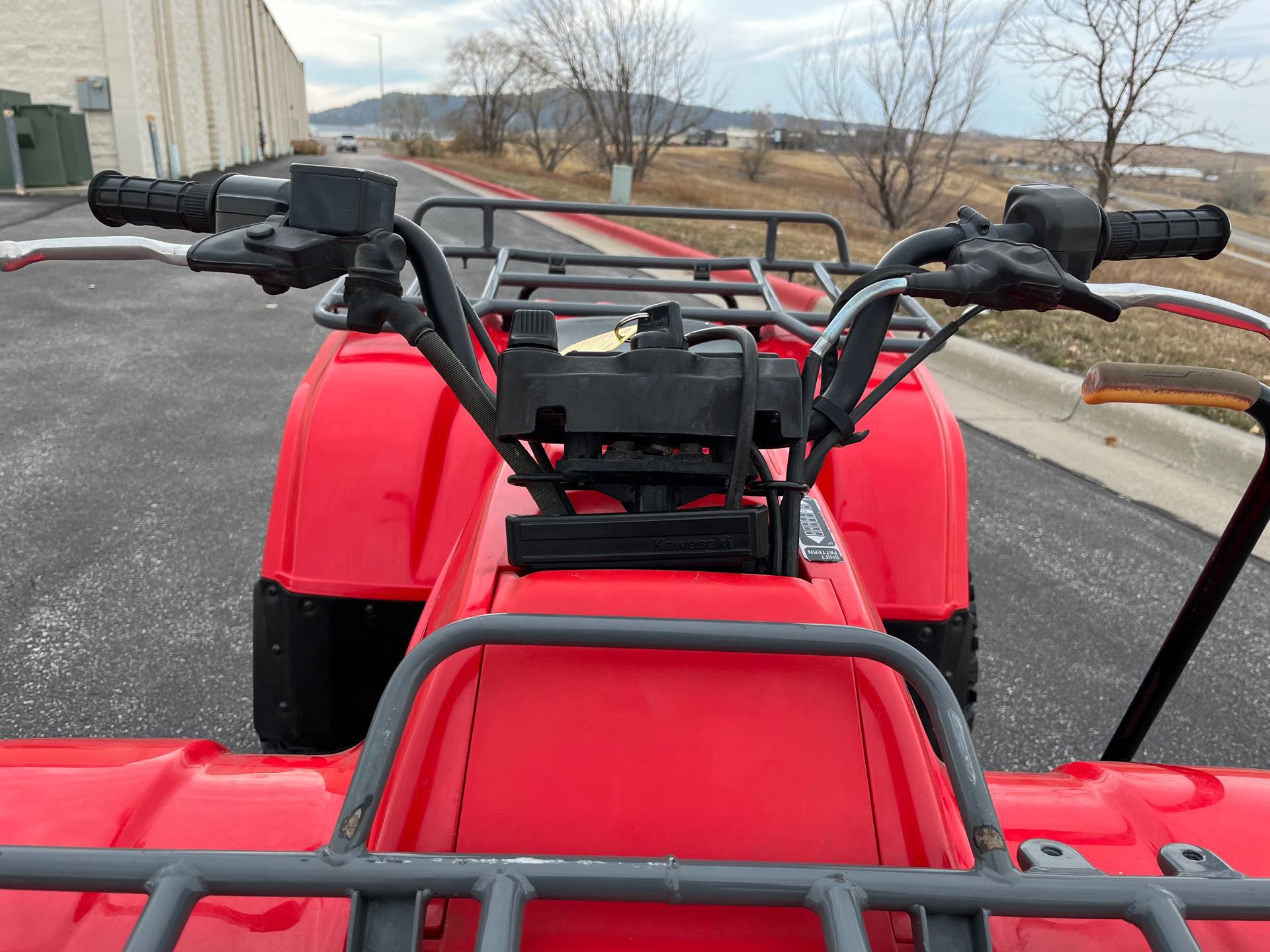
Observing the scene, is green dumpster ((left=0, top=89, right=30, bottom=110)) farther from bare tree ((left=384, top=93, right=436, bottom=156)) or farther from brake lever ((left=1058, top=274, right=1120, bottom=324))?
bare tree ((left=384, top=93, right=436, bottom=156))

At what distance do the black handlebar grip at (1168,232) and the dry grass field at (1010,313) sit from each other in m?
4.08

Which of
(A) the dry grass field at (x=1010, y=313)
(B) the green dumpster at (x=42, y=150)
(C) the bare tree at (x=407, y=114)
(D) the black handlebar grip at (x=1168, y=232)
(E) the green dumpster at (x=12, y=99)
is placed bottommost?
(A) the dry grass field at (x=1010, y=313)

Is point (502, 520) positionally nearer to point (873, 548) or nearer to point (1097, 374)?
point (1097, 374)

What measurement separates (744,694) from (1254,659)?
291cm

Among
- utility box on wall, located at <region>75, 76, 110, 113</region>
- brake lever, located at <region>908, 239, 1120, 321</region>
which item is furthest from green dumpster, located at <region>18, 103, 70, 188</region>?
brake lever, located at <region>908, 239, 1120, 321</region>

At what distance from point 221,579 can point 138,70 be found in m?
19.2

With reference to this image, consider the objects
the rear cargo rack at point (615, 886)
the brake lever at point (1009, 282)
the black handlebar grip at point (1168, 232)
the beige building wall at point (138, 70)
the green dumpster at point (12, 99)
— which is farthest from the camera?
the beige building wall at point (138, 70)

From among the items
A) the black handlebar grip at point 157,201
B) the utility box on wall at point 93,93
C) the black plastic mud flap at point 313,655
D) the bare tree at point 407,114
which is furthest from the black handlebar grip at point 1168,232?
the bare tree at point 407,114

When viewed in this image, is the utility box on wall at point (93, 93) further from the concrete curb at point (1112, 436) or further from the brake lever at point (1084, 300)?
the brake lever at point (1084, 300)

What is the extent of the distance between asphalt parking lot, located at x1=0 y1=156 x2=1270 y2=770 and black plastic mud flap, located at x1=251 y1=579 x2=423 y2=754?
60 centimetres

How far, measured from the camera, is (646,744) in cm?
92

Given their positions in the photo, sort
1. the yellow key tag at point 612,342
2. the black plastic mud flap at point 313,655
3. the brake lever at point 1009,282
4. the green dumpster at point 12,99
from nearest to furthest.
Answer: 1. the brake lever at point 1009,282
2. the yellow key tag at point 612,342
3. the black plastic mud flap at point 313,655
4. the green dumpster at point 12,99

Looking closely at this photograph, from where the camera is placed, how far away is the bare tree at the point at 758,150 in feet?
139

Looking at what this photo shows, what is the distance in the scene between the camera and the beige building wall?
17.1m
